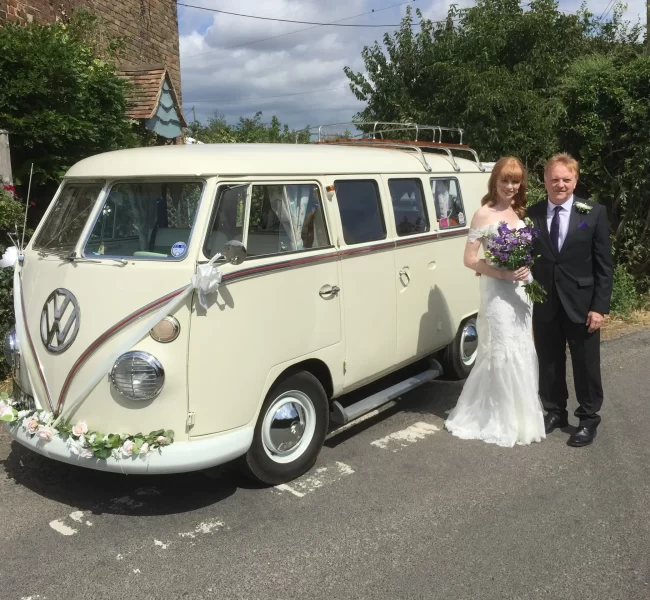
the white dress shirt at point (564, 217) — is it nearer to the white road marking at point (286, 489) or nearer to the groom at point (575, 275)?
the groom at point (575, 275)

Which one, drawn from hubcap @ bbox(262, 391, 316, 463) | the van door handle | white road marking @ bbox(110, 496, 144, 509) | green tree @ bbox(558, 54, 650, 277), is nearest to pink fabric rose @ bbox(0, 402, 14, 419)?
white road marking @ bbox(110, 496, 144, 509)

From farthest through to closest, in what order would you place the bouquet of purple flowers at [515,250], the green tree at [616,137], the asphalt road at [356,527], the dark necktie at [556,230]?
the green tree at [616,137] → the dark necktie at [556,230] → the bouquet of purple flowers at [515,250] → the asphalt road at [356,527]

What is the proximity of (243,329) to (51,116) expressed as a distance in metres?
4.61

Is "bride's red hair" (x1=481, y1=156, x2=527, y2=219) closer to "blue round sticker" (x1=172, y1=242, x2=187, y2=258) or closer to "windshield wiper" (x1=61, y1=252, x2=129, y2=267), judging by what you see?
"blue round sticker" (x1=172, y1=242, x2=187, y2=258)

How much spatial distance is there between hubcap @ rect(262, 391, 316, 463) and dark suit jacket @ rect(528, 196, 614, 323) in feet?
6.47

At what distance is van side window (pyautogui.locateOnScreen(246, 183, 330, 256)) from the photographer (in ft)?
12.4

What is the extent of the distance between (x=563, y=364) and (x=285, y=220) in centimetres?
251

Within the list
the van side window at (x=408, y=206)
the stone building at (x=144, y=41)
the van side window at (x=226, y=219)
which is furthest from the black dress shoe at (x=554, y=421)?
the stone building at (x=144, y=41)

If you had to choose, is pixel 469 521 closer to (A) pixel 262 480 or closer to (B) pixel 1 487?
(A) pixel 262 480

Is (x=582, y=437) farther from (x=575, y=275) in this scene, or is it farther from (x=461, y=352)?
(x=461, y=352)

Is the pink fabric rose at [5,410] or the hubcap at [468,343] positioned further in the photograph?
the hubcap at [468,343]

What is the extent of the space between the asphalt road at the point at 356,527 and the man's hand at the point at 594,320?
92cm

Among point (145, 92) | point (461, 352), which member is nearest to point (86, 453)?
point (461, 352)

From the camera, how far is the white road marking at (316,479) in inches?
158
